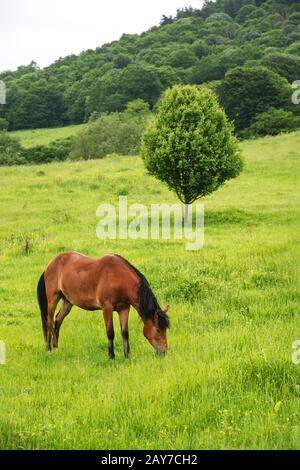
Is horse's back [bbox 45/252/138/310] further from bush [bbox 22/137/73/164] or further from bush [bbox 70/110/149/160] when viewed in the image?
bush [bbox 22/137/73/164]

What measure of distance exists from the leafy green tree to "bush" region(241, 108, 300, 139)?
9.11 ft

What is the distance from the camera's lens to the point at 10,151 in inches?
2953

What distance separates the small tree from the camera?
82.2ft

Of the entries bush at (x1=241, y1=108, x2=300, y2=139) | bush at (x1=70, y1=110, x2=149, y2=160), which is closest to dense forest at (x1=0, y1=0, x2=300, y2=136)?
bush at (x1=241, y1=108, x2=300, y2=139)

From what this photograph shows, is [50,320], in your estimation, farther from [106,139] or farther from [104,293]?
[106,139]

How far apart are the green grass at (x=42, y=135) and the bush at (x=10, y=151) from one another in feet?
12.6

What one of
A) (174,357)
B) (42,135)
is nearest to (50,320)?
(174,357)

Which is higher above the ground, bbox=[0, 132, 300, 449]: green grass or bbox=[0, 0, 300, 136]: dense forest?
bbox=[0, 0, 300, 136]: dense forest

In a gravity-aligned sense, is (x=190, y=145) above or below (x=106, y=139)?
below

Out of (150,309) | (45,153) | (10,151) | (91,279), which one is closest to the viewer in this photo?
(150,309)

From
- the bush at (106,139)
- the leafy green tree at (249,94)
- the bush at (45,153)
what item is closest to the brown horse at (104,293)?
the bush at (106,139)

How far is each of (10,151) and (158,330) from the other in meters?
71.0
